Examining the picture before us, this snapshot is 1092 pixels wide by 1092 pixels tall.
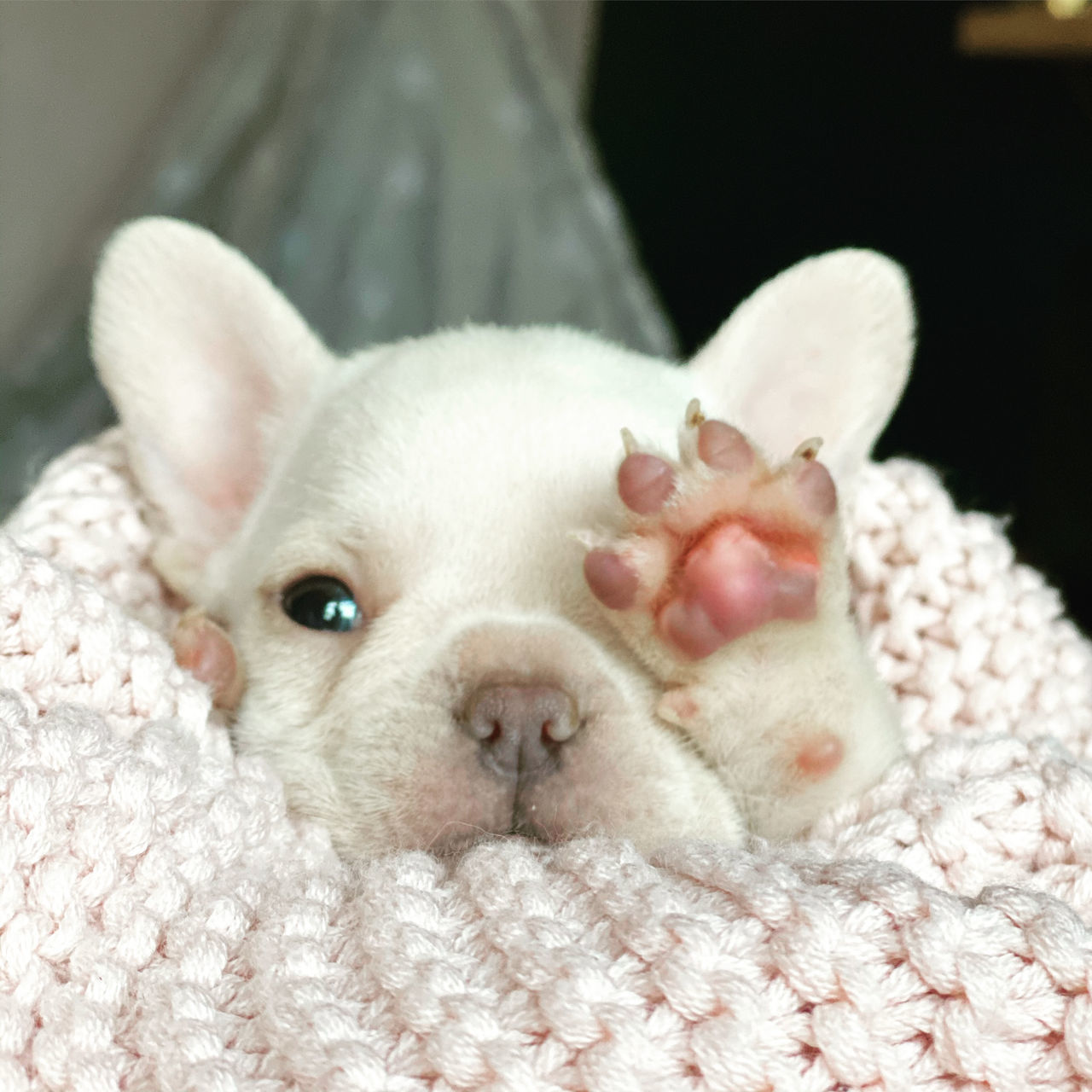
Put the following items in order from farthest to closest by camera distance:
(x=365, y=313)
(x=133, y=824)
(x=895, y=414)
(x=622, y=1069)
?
1. (x=895, y=414)
2. (x=365, y=313)
3. (x=133, y=824)
4. (x=622, y=1069)

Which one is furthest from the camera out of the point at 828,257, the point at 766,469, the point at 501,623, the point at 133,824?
the point at 828,257

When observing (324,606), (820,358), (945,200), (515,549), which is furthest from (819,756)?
(945,200)

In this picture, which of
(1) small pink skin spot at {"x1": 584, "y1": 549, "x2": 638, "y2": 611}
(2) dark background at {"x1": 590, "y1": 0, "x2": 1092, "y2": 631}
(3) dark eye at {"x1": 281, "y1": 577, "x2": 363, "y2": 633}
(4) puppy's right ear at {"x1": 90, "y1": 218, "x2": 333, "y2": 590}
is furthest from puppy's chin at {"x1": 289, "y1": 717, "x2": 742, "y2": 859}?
(2) dark background at {"x1": 590, "y1": 0, "x2": 1092, "y2": 631}

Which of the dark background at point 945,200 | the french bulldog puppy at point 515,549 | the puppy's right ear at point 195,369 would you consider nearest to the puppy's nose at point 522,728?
the french bulldog puppy at point 515,549

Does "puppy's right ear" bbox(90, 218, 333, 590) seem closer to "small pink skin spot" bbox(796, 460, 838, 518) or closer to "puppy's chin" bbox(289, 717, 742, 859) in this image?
"puppy's chin" bbox(289, 717, 742, 859)

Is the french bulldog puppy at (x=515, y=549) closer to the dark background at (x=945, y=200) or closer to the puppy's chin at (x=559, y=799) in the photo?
the puppy's chin at (x=559, y=799)

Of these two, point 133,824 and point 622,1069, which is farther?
point 133,824

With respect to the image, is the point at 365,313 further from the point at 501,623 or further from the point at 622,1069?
the point at 622,1069

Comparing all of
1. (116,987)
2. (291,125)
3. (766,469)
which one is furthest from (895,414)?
(116,987)
